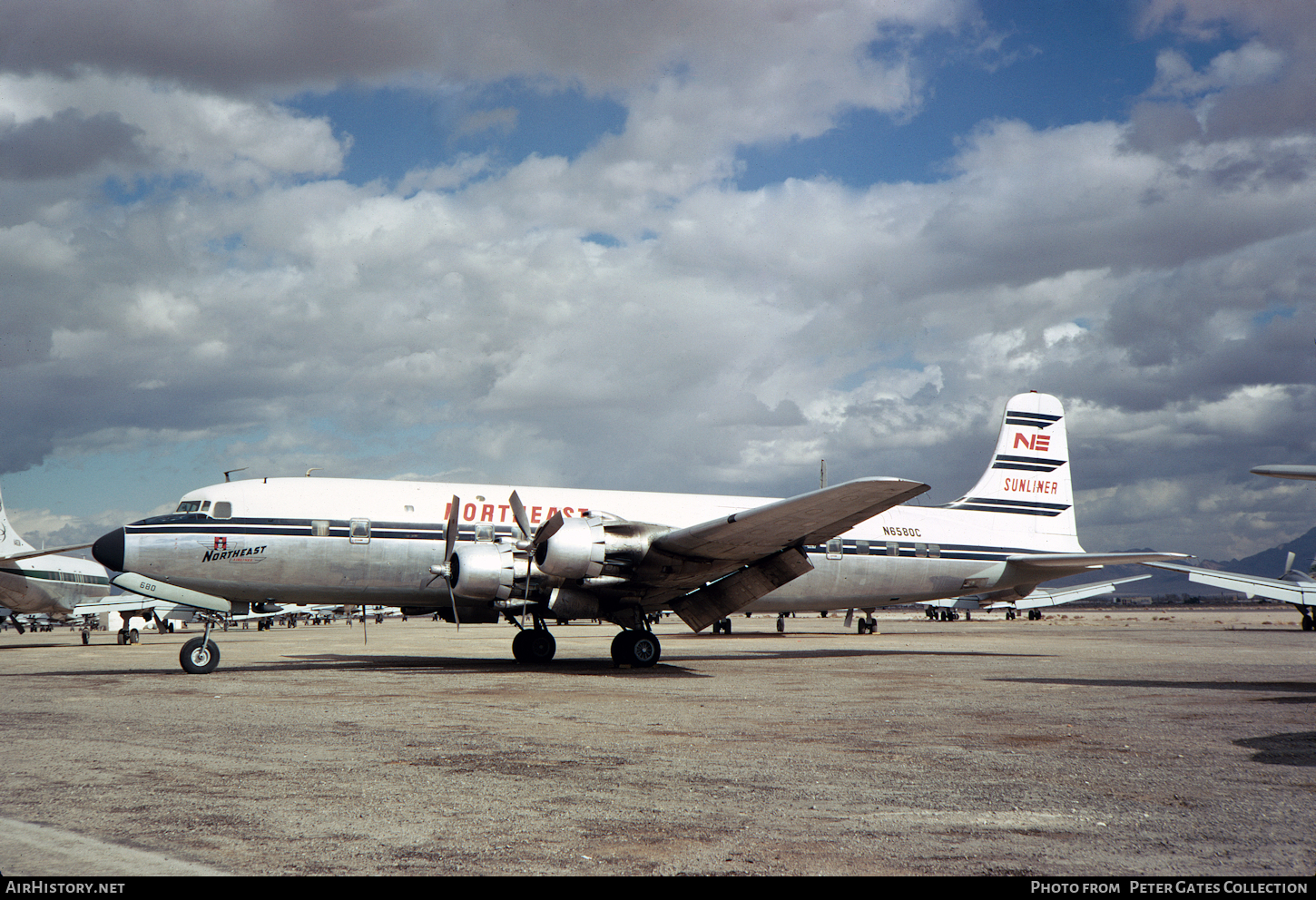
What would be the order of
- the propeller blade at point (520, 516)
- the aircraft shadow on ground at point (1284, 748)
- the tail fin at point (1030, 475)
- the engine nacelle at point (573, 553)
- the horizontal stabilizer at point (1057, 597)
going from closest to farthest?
the aircraft shadow on ground at point (1284, 748) → the engine nacelle at point (573, 553) → the propeller blade at point (520, 516) → the tail fin at point (1030, 475) → the horizontal stabilizer at point (1057, 597)

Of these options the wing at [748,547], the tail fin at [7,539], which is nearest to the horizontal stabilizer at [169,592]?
the wing at [748,547]

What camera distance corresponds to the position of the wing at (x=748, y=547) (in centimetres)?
1534

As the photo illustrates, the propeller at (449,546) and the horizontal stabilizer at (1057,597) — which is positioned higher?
the propeller at (449,546)

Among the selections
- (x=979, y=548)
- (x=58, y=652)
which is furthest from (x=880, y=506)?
(x=58, y=652)

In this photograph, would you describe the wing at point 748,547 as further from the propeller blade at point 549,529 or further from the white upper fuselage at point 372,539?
the propeller blade at point 549,529

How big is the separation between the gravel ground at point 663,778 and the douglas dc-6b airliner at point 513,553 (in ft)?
8.32

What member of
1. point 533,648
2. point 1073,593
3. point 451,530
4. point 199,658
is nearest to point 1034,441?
point 533,648

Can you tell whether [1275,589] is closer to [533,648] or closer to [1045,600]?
[1045,600]

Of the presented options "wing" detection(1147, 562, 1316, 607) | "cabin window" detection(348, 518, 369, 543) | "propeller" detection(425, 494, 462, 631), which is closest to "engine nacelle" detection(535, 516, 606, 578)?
"propeller" detection(425, 494, 462, 631)

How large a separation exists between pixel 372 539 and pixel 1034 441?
19121mm

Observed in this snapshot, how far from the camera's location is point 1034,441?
26.5m

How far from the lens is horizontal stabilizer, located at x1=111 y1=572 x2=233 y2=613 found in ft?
55.7

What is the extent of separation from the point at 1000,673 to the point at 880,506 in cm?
472

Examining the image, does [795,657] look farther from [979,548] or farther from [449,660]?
[449,660]
